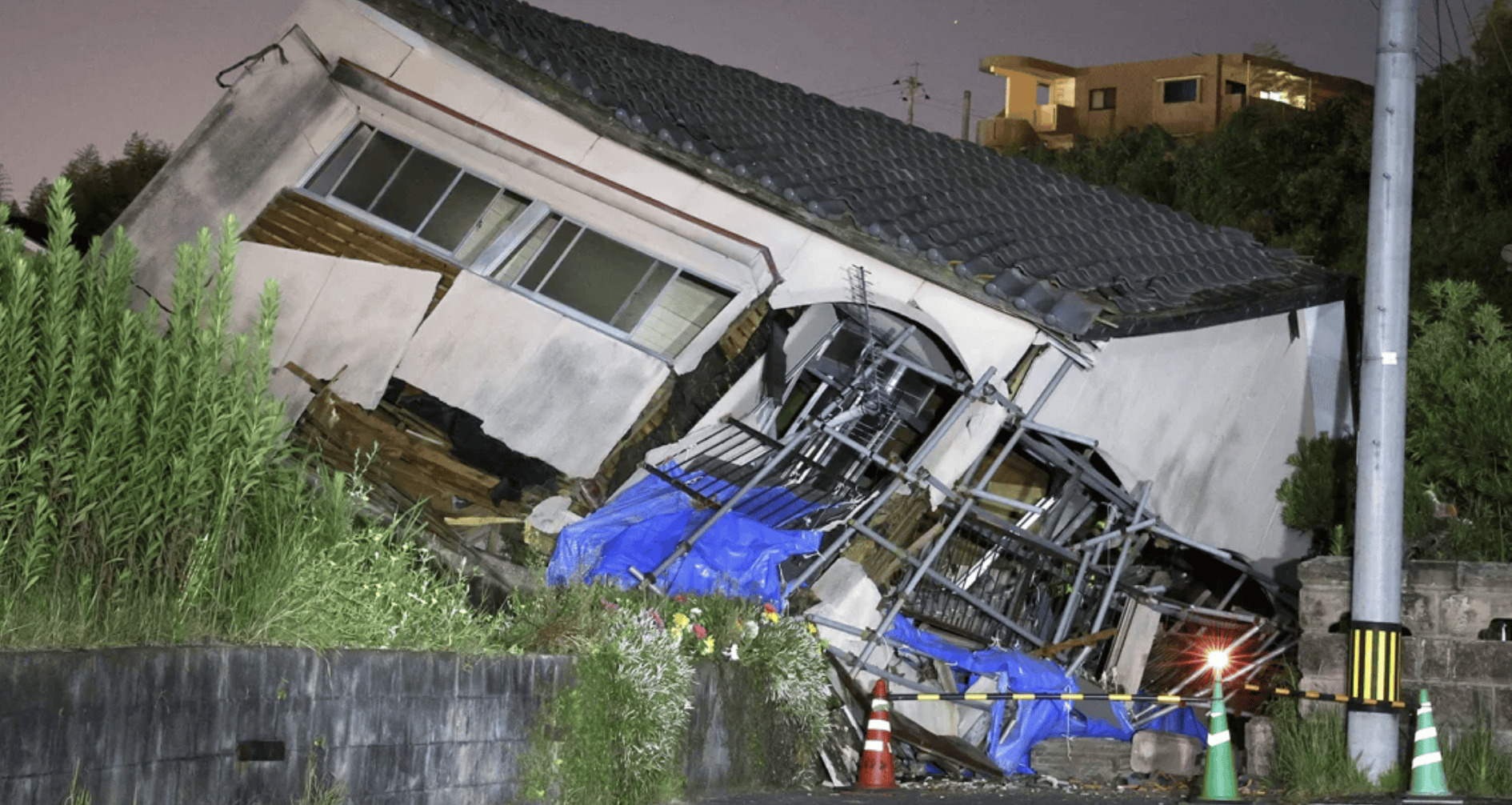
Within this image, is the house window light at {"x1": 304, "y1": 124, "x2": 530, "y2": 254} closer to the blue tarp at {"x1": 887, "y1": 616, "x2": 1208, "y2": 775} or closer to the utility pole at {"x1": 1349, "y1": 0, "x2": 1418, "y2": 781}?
the blue tarp at {"x1": 887, "y1": 616, "x2": 1208, "y2": 775}

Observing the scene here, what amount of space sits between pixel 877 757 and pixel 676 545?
328 centimetres

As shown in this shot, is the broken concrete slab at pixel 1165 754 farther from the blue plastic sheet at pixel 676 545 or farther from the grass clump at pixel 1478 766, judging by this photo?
the blue plastic sheet at pixel 676 545


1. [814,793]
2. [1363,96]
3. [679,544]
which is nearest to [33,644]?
[814,793]

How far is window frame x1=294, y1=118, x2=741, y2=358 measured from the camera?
1714 centimetres

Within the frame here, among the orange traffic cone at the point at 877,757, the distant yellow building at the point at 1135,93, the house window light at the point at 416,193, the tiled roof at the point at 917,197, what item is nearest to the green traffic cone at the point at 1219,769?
the orange traffic cone at the point at 877,757

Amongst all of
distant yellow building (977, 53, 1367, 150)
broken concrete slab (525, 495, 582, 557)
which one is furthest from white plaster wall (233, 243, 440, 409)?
distant yellow building (977, 53, 1367, 150)

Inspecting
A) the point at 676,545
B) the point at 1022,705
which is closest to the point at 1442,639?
the point at 1022,705

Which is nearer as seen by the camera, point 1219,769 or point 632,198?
point 1219,769

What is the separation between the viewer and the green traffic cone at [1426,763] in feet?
37.5

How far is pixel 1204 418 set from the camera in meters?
19.0

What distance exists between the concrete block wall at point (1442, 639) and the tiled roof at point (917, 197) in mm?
3998

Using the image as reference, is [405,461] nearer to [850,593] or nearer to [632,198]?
[632,198]

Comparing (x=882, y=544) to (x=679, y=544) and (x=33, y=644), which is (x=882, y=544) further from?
(x=33, y=644)

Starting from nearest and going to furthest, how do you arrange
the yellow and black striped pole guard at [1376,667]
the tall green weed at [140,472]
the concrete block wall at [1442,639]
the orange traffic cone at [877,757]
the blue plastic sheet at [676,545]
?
the tall green weed at [140,472]
the yellow and black striped pole guard at [1376,667]
the concrete block wall at [1442,639]
the orange traffic cone at [877,757]
the blue plastic sheet at [676,545]
